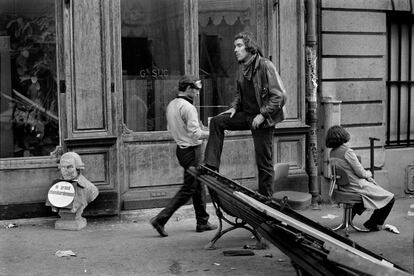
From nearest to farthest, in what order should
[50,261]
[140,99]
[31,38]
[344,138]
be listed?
1. [50,261]
2. [344,138]
3. [31,38]
4. [140,99]

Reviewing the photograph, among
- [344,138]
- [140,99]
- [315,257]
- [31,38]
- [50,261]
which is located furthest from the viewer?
[140,99]

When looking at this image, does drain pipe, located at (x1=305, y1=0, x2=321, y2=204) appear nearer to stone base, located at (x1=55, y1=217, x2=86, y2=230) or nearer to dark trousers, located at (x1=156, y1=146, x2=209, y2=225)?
dark trousers, located at (x1=156, y1=146, x2=209, y2=225)

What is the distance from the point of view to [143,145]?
8.58 meters

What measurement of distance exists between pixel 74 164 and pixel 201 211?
1681 mm

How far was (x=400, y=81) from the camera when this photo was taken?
1025cm

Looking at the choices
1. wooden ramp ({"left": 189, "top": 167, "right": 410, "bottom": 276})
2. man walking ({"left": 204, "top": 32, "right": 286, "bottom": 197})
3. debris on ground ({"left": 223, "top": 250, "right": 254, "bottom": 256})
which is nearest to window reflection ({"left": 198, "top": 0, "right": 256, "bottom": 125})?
man walking ({"left": 204, "top": 32, "right": 286, "bottom": 197})

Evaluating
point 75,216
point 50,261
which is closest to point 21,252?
point 50,261

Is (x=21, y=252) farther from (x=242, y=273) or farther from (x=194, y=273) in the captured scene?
(x=242, y=273)

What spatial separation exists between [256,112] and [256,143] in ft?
1.12

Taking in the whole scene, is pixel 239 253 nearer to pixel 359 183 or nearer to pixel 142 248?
pixel 142 248

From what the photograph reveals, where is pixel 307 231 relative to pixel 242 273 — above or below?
above

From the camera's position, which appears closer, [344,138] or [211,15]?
[344,138]

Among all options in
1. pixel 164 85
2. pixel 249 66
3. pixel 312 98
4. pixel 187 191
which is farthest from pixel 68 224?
pixel 312 98

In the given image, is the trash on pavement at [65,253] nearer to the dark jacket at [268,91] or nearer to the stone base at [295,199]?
the stone base at [295,199]
